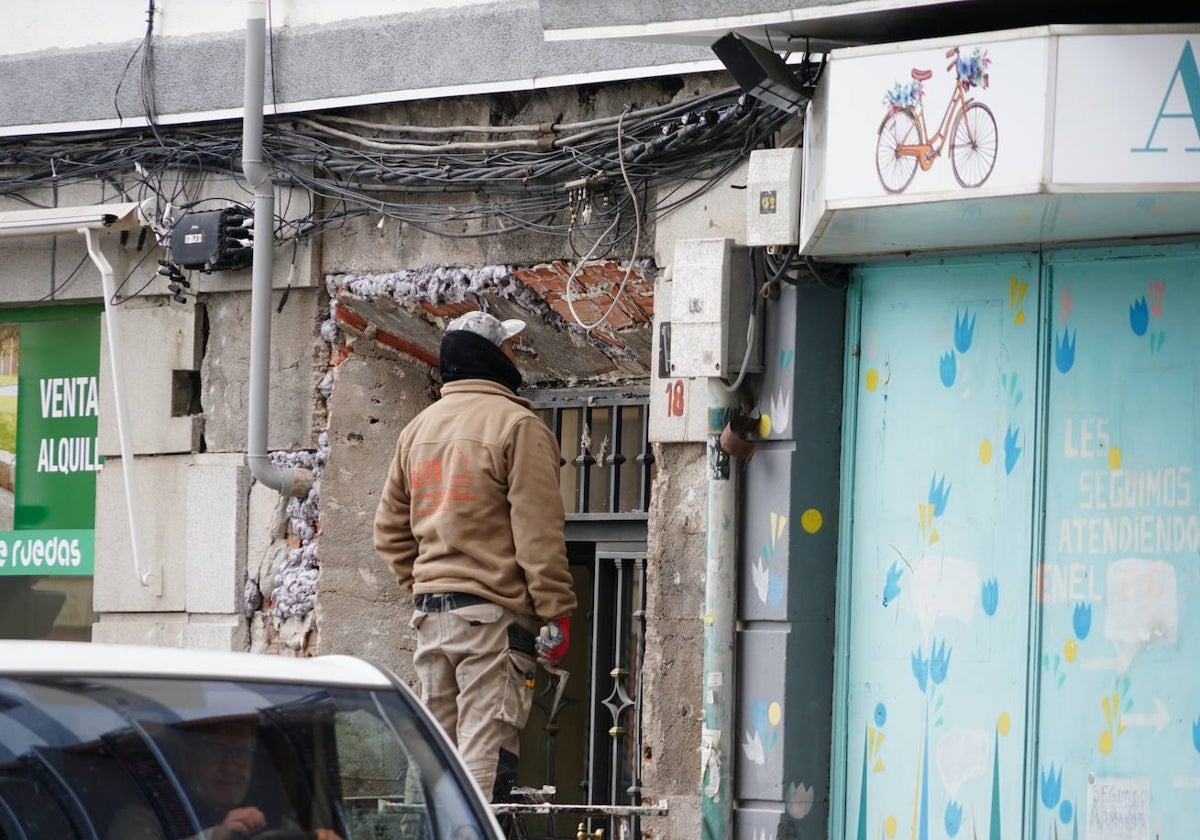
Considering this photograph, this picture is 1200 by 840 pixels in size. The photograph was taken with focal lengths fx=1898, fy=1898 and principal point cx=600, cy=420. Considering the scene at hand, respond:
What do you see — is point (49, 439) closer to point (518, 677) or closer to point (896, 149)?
point (518, 677)

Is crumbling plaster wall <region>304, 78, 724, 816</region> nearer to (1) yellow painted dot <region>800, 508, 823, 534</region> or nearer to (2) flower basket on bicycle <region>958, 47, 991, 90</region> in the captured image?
(1) yellow painted dot <region>800, 508, 823, 534</region>

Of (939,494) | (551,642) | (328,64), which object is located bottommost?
(551,642)

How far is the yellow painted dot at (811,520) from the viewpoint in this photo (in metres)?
6.72

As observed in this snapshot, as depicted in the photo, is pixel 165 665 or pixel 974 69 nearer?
pixel 165 665

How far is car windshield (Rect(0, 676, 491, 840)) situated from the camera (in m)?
3.17

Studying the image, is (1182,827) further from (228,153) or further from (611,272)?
(228,153)

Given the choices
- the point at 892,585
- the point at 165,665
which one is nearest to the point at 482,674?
the point at 892,585

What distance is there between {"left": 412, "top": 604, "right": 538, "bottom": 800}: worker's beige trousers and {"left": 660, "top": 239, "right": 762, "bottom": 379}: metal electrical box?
1.08 meters

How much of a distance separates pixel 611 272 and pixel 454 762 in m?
3.96

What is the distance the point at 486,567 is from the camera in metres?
6.40

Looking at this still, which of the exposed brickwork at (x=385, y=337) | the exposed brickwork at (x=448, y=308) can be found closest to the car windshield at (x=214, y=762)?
the exposed brickwork at (x=448, y=308)

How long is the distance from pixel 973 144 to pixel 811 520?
66.4 inches

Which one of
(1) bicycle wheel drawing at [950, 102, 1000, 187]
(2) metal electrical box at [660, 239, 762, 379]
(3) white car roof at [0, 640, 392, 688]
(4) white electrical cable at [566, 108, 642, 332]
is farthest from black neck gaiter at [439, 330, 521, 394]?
(3) white car roof at [0, 640, 392, 688]

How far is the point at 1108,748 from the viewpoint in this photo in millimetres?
6098
